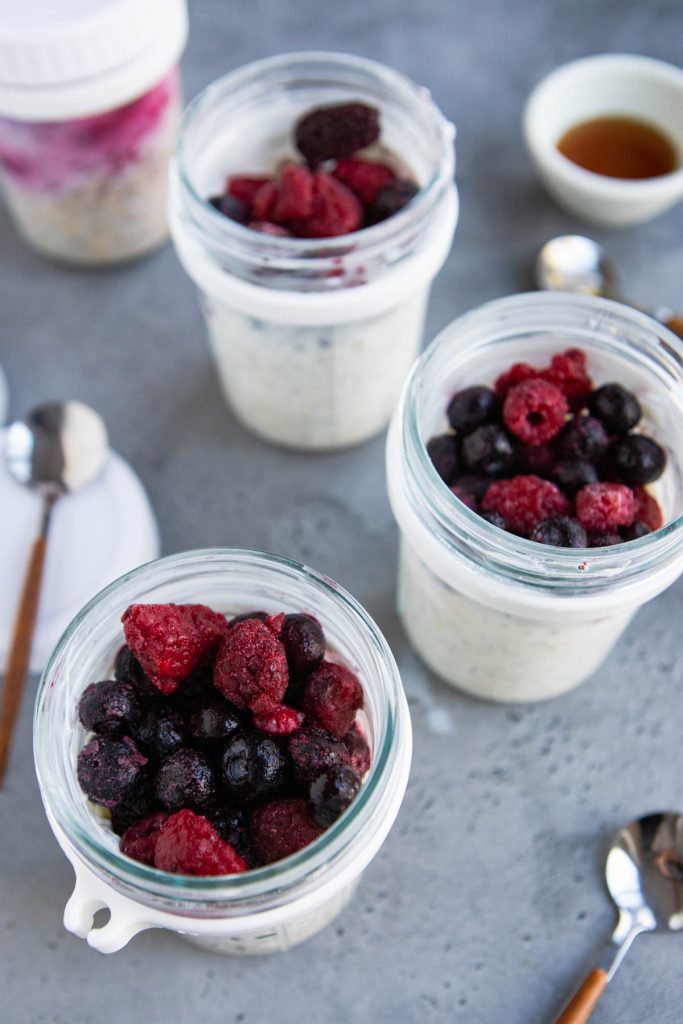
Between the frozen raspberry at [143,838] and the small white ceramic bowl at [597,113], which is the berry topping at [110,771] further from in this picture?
the small white ceramic bowl at [597,113]

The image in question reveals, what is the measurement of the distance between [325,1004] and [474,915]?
193mm

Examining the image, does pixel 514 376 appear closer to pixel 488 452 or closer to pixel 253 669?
pixel 488 452

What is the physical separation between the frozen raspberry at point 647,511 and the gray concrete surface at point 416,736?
29 centimetres

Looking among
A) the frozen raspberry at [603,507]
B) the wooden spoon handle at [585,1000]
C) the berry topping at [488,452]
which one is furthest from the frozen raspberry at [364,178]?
the wooden spoon handle at [585,1000]

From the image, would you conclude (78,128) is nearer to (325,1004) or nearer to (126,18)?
(126,18)

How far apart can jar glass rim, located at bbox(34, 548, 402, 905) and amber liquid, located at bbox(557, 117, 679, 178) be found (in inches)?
38.2

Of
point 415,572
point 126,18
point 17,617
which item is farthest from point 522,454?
point 126,18

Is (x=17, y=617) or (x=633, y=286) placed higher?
(x=633, y=286)

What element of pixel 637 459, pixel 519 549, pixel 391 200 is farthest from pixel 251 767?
pixel 391 200

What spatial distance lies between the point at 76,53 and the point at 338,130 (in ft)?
1.13

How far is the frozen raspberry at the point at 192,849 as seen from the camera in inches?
32.7

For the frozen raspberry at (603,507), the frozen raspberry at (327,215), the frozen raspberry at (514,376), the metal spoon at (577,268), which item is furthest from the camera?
the metal spoon at (577,268)

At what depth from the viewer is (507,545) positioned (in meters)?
0.94

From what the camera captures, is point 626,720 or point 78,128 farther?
point 78,128
